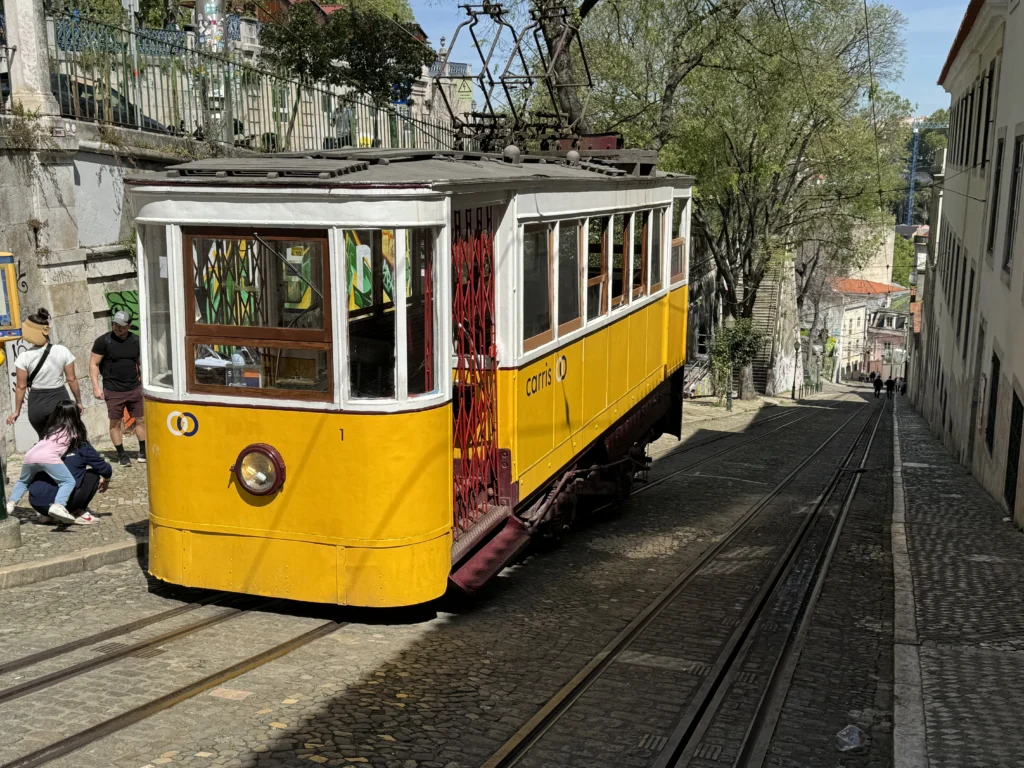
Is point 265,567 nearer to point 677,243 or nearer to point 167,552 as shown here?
point 167,552

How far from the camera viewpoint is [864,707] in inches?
234

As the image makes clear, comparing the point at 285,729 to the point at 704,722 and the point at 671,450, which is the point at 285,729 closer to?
the point at 704,722

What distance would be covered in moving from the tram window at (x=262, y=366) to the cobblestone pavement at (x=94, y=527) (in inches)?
82.6

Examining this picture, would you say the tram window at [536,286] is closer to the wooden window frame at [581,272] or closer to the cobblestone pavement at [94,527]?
the wooden window frame at [581,272]

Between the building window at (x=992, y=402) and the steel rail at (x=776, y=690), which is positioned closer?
the steel rail at (x=776, y=690)

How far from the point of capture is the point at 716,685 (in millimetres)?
6176

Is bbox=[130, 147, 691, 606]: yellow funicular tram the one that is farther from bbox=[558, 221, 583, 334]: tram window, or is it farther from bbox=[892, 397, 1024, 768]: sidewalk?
bbox=[892, 397, 1024, 768]: sidewalk

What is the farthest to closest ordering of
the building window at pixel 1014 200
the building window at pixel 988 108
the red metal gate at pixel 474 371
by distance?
1. the building window at pixel 988 108
2. the building window at pixel 1014 200
3. the red metal gate at pixel 474 371

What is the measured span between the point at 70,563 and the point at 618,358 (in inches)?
197

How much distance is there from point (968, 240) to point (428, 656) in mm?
19096

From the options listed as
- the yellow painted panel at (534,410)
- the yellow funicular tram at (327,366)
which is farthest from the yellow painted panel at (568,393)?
the yellow funicular tram at (327,366)

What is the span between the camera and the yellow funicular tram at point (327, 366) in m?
6.08

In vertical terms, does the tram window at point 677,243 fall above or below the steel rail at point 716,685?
above

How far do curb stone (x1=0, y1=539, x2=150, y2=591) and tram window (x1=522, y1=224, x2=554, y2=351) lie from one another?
9.68 ft
